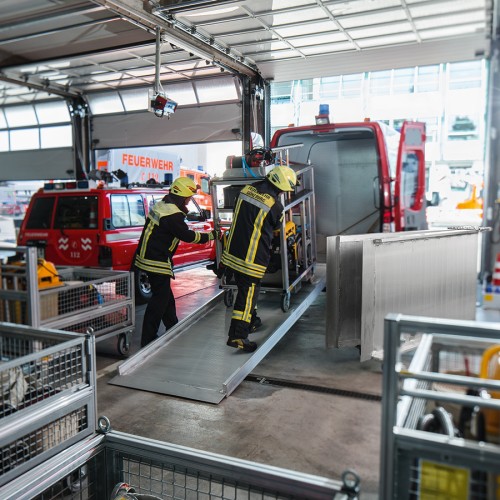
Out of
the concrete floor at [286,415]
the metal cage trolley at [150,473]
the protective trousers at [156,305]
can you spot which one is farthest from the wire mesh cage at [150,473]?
the protective trousers at [156,305]

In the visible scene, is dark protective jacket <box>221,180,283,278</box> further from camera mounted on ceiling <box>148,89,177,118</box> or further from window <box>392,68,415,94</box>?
window <box>392,68,415,94</box>

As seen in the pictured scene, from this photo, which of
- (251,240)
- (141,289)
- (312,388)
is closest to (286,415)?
(312,388)

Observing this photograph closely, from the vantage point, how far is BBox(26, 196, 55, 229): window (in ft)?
24.9

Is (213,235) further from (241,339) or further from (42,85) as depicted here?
(42,85)

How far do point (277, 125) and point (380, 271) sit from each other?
22.1ft

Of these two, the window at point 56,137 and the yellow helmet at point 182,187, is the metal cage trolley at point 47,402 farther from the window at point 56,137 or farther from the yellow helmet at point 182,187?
the window at point 56,137

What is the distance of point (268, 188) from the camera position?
4.92m

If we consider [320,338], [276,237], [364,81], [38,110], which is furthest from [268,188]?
[38,110]

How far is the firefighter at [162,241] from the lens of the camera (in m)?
5.37

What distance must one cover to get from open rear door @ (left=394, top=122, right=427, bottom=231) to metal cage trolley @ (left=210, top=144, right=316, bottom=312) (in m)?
1.20

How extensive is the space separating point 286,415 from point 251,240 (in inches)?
66.9

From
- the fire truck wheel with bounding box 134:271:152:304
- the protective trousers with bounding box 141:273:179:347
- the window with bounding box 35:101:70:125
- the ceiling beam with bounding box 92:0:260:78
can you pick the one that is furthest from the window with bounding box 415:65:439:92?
the protective trousers with bounding box 141:273:179:347

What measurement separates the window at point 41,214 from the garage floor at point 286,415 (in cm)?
306

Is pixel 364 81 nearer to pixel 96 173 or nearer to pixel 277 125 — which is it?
pixel 277 125
